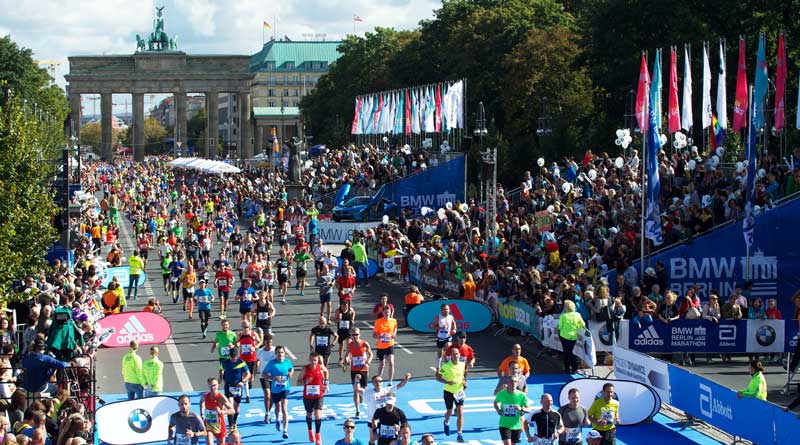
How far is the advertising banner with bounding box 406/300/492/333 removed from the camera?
2844cm

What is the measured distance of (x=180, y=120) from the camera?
6019 inches

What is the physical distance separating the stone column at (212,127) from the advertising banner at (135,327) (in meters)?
122

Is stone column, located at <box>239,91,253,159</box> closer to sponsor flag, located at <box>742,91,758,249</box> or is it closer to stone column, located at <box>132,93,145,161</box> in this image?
stone column, located at <box>132,93,145,161</box>

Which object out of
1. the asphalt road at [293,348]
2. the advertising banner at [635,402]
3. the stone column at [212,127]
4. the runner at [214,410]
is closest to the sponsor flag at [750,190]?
the asphalt road at [293,348]

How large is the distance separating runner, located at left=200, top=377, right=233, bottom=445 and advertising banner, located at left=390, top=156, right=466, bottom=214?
30.5 m

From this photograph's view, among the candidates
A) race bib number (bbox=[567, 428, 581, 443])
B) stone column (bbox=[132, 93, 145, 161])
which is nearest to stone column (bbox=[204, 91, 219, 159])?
stone column (bbox=[132, 93, 145, 161])

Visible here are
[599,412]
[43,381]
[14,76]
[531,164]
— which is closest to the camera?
[599,412]

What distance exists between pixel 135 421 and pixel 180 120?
450 feet

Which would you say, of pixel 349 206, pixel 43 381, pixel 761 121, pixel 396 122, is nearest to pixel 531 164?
pixel 396 122

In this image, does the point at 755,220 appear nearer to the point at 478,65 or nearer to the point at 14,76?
the point at 478,65

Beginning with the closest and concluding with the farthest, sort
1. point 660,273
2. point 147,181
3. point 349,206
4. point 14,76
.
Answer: point 660,273 < point 349,206 < point 147,181 < point 14,76

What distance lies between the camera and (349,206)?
5441cm

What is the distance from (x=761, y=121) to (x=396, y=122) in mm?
32205

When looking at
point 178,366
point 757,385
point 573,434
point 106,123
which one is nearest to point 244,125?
point 106,123
